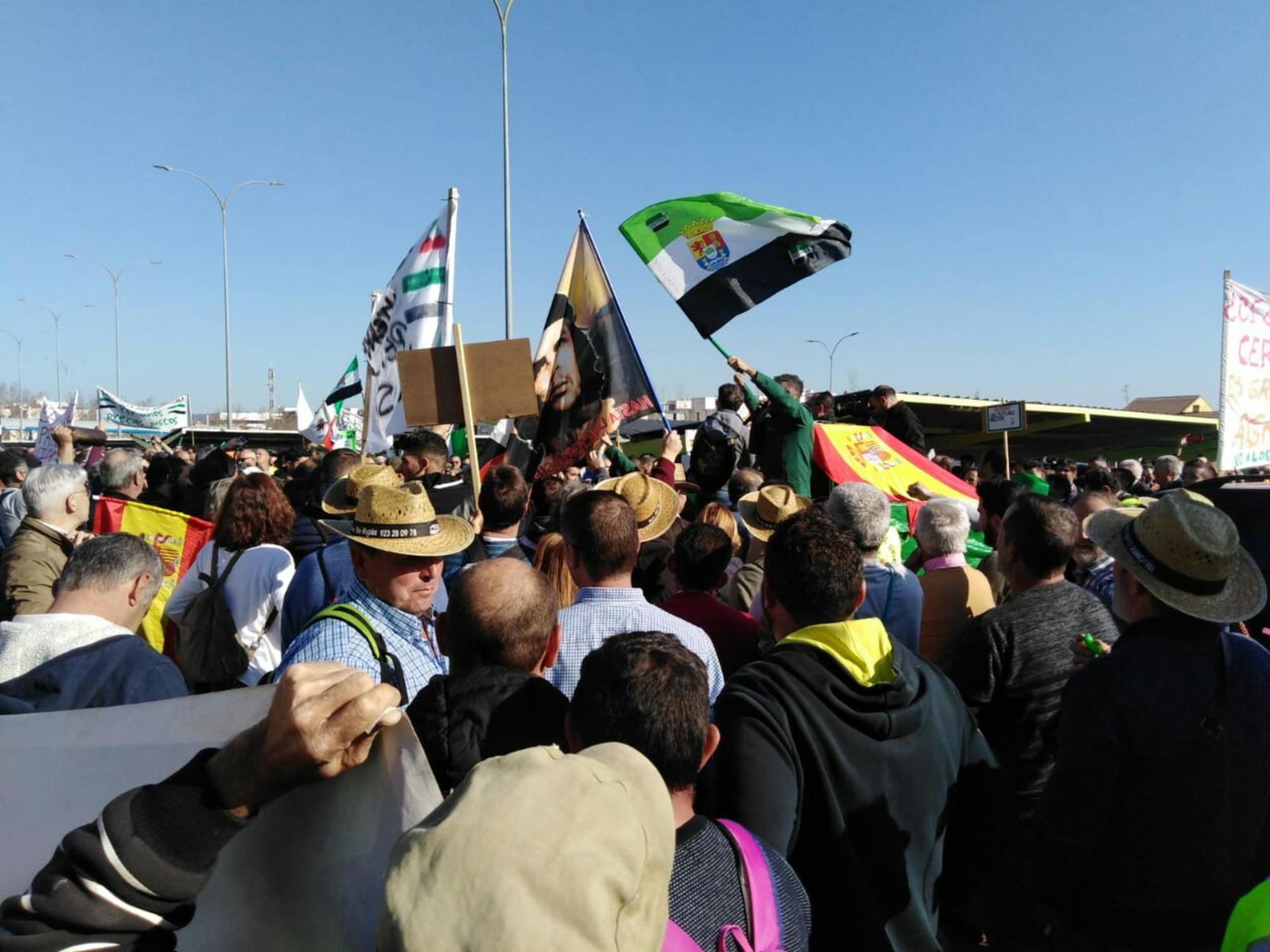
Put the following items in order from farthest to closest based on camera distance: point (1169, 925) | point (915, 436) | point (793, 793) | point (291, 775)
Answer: point (915, 436)
point (1169, 925)
point (793, 793)
point (291, 775)

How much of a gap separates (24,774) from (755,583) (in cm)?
367

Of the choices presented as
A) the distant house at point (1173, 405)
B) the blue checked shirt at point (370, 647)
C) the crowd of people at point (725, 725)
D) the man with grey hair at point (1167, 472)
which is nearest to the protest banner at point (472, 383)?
the crowd of people at point (725, 725)

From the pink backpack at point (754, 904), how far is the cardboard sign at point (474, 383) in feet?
14.9

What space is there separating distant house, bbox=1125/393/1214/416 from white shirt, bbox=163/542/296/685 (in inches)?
2578

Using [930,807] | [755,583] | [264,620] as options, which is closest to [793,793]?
[930,807]

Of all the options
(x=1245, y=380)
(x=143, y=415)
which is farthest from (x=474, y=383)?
(x=143, y=415)

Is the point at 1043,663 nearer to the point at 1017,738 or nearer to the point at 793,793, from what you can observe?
the point at 1017,738

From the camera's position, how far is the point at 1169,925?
2.38 metres

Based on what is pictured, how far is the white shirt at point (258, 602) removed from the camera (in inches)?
166

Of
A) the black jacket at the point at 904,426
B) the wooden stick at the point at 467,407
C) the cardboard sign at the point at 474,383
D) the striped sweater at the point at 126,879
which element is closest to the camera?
the striped sweater at the point at 126,879

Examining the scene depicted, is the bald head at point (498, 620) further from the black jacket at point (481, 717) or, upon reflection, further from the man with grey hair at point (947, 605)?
the man with grey hair at point (947, 605)

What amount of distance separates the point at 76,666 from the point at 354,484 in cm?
144

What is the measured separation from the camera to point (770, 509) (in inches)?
188

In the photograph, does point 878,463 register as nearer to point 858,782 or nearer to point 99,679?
point 858,782
